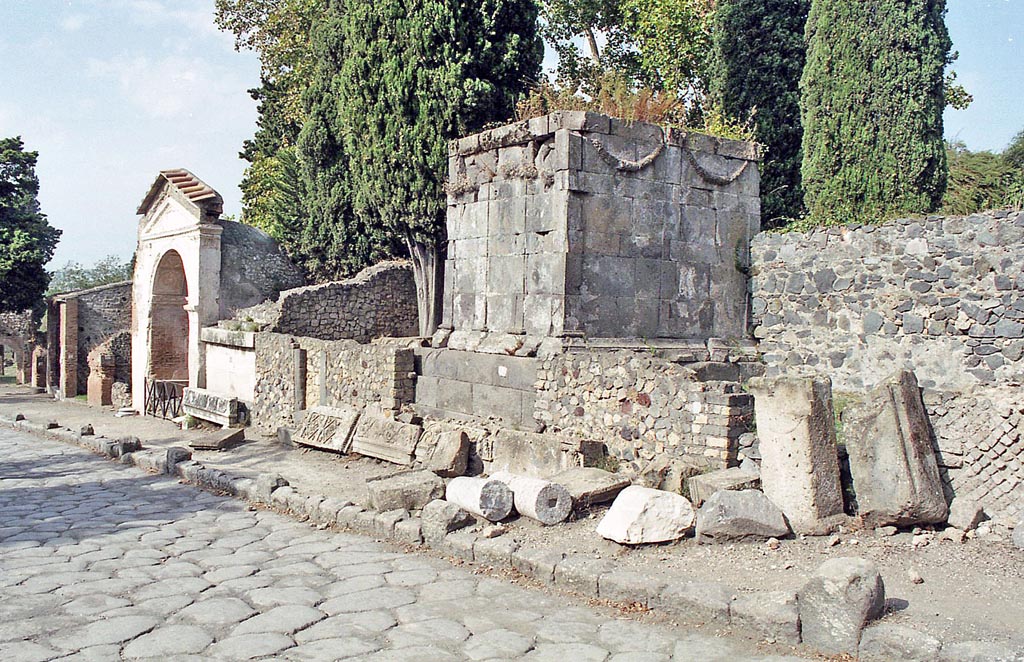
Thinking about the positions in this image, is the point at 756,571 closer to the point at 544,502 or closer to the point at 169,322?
the point at 544,502

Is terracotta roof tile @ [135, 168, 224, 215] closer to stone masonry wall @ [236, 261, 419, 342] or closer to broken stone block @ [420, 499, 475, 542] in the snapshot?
stone masonry wall @ [236, 261, 419, 342]

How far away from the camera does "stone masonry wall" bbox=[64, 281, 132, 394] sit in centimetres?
2581

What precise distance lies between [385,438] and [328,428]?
1.41 metres

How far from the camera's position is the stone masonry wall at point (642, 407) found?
7387mm

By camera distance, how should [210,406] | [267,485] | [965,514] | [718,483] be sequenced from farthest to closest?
[210,406]
[267,485]
[718,483]
[965,514]

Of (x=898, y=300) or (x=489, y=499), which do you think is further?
(x=898, y=300)

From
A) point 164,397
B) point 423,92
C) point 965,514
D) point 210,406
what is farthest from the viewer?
point 164,397

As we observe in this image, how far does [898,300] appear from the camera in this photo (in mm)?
10906

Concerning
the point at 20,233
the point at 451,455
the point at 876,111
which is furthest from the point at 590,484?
the point at 20,233

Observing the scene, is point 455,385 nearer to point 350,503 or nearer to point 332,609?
point 350,503

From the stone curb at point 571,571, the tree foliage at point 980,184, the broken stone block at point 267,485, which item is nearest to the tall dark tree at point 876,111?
the tree foliage at point 980,184

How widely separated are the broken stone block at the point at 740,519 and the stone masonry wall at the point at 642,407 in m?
0.97

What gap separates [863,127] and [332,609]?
11.7 meters

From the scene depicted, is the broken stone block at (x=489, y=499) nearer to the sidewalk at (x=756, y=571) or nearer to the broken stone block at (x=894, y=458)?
the sidewalk at (x=756, y=571)
